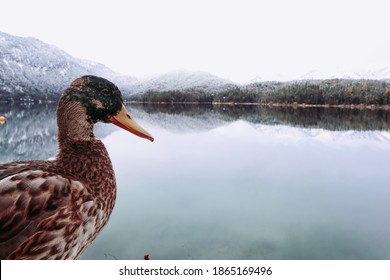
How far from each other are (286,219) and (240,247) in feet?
10.5

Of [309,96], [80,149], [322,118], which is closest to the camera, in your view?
[80,149]

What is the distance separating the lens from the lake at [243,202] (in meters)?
8.68

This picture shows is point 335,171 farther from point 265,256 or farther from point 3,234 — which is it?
point 3,234

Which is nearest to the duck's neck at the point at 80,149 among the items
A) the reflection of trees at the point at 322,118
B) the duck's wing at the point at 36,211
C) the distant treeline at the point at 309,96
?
the duck's wing at the point at 36,211

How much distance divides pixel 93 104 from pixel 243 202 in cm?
1125

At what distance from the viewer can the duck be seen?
2109mm

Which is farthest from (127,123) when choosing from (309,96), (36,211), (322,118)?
(309,96)

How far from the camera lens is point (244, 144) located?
2970cm

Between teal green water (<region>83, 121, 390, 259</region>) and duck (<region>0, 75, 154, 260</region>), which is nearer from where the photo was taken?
duck (<region>0, 75, 154, 260</region>)

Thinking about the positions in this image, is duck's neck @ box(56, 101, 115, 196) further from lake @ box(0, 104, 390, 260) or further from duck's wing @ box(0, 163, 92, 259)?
lake @ box(0, 104, 390, 260)

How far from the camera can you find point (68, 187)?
228cm

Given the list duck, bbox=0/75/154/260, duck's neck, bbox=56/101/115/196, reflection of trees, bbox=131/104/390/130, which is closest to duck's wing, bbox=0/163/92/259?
duck, bbox=0/75/154/260

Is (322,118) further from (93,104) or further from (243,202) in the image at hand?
(93,104)

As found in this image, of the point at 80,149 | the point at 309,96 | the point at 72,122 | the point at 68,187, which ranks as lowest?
the point at 68,187
